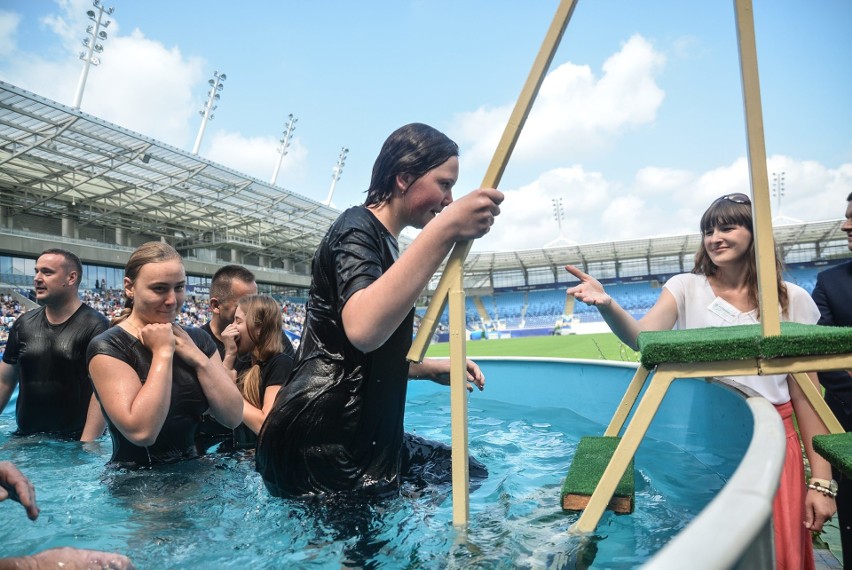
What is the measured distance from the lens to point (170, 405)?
2.43 meters

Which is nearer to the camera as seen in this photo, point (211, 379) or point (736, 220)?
point (736, 220)

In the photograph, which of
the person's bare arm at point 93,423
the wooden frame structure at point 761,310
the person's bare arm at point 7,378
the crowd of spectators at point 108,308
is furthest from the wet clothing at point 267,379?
the crowd of spectators at point 108,308

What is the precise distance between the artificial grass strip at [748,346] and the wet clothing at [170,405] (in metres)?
2.11

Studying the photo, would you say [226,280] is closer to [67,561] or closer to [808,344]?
[67,561]

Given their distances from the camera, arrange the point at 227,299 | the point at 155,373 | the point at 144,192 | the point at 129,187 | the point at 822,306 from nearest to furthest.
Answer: the point at 155,373, the point at 822,306, the point at 227,299, the point at 129,187, the point at 144,192

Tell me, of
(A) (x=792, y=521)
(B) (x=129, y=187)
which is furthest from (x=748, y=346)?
(B) (x=129, y=187)

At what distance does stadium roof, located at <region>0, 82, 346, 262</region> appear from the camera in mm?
17719

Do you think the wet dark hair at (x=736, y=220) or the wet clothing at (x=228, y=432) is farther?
the wet clothing at (x=228, y=432)

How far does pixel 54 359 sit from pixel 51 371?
3.9 inches

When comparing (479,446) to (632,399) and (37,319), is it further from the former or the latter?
(37,319)

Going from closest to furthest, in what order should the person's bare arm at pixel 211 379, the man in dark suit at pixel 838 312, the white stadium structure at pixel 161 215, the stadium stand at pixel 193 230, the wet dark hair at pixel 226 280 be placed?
the man in dark suit at pixel 838 312 → the person's bare arm at pixel 211 379 → the wet dark hair at pixel 226 280 → the white stadium structure at pixel 161 215 → the stadium stand at pixel 193 230

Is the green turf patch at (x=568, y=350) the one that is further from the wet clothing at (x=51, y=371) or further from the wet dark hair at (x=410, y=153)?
the wet dark hair at (x=410, y=153)

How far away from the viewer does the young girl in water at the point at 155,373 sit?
2016mm

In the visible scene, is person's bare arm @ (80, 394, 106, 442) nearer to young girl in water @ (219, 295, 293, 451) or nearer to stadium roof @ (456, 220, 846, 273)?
young girl in water @ (219, 295, 293, 451)
